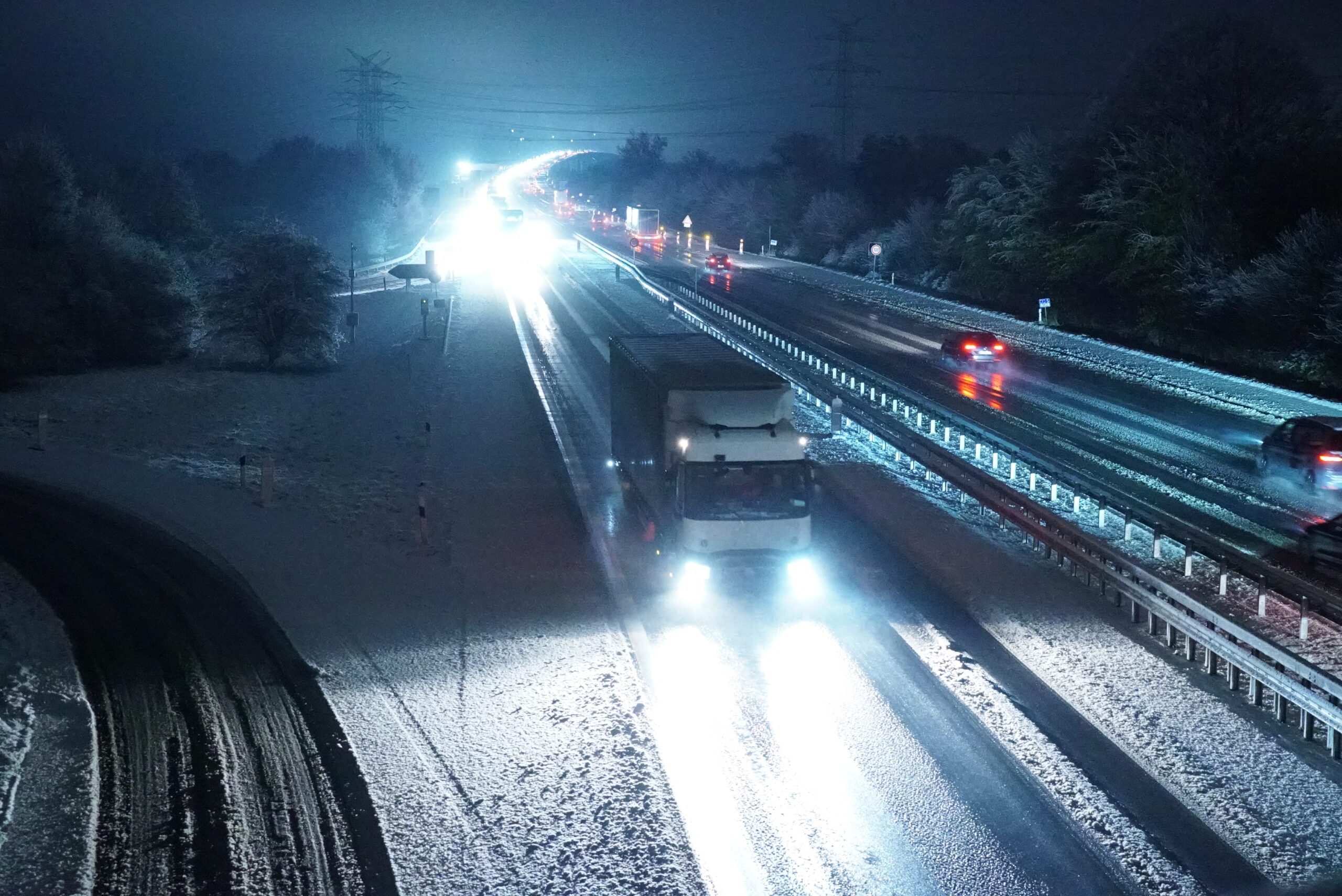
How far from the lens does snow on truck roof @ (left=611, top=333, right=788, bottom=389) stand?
16141 millimetres

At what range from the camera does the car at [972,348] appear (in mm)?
38906

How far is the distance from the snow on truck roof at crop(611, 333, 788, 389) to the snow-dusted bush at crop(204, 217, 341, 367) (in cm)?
2162

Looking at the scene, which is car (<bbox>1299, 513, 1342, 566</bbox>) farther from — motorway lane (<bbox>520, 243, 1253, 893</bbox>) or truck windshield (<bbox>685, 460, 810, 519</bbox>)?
truck windshield (<bbox>685, 460, 810, 519</bbox>)

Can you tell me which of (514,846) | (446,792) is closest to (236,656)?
(446,792)

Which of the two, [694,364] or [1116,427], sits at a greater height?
[694,364]

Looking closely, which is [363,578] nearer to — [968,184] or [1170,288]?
[1170,288]

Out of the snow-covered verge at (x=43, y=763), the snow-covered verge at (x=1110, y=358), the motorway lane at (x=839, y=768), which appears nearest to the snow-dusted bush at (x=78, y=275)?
the snow-covered verge at (x=43, y=763)

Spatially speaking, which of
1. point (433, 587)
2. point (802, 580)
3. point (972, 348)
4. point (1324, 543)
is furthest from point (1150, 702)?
point (972, 348)

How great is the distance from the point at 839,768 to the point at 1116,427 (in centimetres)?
2068

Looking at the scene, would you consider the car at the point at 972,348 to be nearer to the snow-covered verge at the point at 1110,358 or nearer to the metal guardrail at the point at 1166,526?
the snow-covered verge at the point at 1110,358

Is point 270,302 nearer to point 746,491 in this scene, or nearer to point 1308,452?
point 746,491

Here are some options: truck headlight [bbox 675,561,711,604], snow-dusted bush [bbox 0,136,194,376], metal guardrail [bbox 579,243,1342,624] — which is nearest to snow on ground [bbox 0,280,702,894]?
truck headlight [bbox 675,561,711,604]

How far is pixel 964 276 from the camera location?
2643 inches

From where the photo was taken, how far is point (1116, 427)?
93.6 feet
